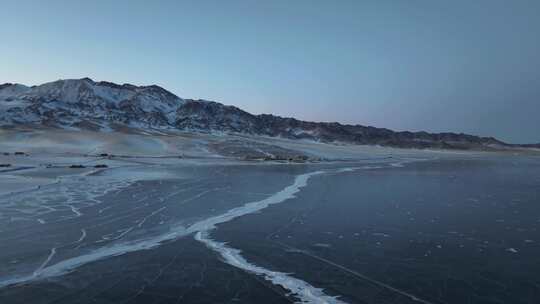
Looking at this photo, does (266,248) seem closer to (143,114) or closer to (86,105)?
(143,114)

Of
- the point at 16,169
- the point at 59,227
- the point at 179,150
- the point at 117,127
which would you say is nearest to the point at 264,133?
the point at 117,127

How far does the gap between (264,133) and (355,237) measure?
138981 millimetres

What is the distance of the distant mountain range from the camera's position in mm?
116625

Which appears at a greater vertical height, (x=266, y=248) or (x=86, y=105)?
(x=86, y=105)

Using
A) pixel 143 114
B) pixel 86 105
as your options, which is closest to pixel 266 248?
pixel 143 114

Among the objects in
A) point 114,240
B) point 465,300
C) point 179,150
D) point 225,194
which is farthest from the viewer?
point 179,150

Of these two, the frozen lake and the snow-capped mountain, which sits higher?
the snow-capped mountain

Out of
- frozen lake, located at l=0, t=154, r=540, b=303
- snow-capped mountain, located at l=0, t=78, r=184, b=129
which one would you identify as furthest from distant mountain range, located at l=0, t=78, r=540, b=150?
frozen lake, located at l=0, t=154, r=540, b=303

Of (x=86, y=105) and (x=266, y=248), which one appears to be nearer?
(x=266, y=248)

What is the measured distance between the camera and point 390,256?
10086mm

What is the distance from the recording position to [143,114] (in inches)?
5842

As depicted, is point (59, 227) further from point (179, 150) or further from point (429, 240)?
point (179, 150)

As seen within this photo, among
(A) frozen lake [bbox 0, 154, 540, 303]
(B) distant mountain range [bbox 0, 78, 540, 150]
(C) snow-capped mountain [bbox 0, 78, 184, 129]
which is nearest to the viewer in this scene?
(A) frozen lake [bbox 0, 154, 540, 303]

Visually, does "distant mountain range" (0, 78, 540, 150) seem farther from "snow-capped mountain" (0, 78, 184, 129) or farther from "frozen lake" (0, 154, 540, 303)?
"frozen lake" (0, 154, 540, 303)
